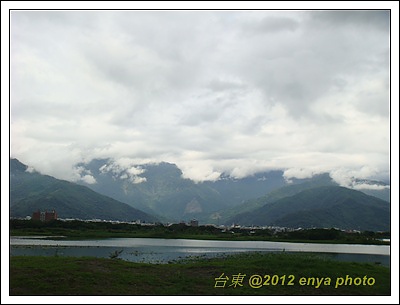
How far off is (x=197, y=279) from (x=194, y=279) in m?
0.24

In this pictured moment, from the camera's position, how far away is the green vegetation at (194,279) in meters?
25.9

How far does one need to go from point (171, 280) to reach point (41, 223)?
12485 centimetres

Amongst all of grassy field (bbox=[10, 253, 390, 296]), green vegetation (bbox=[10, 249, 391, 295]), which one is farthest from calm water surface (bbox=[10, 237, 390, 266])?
grassy field (bbox=[10, 253, 390, 296])

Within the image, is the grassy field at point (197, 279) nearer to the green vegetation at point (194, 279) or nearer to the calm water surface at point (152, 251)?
the green vegetation at point (194, 279)

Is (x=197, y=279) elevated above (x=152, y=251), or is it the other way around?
(x=197, y=279)

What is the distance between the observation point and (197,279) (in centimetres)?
2986

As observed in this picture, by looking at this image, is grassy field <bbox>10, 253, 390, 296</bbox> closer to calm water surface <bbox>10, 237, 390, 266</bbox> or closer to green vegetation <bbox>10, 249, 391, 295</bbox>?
green vegetation <bbox>10, 249, 391, 295</bbox>

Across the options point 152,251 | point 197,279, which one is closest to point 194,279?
point 197,279

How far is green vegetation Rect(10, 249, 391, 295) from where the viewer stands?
84.9ft

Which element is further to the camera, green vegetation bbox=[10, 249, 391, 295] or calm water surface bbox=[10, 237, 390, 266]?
calm water surface bbox=[10, 237, 390, 266]

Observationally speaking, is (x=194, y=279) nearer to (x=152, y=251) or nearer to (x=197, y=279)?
(x=197, y=279)

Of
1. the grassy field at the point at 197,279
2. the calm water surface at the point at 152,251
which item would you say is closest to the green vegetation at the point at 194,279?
the grassy field at the point at 197,279

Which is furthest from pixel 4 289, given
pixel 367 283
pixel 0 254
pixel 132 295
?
pixel 367 283

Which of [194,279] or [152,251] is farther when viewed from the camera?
[152,251]
